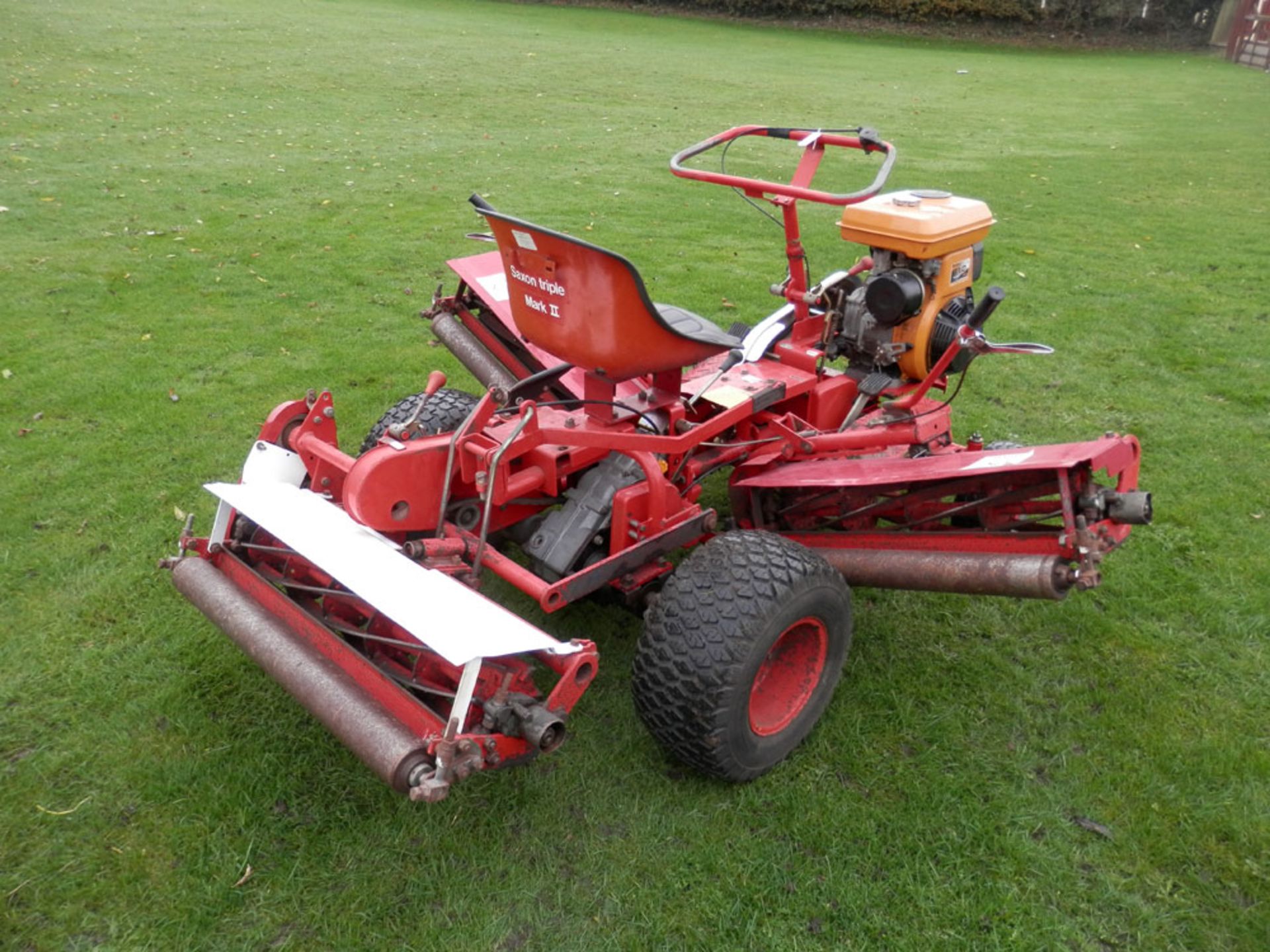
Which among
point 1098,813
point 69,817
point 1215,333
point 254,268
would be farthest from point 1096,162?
point 69,817

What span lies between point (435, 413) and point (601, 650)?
47.9 inches

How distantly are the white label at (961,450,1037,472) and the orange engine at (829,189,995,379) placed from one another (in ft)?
2.67

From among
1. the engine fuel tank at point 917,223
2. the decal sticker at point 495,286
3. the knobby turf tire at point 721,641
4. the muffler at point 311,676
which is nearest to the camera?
the muffler at point 311,676

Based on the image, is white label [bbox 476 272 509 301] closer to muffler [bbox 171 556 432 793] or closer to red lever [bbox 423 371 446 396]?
red lever [bbox 423 371 446 396]

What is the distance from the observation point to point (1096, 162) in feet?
42.2

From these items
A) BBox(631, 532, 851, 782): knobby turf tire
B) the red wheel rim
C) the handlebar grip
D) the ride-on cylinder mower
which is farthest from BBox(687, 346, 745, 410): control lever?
the red wheel rim

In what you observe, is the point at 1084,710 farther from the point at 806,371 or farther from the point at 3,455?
the point at 3,455

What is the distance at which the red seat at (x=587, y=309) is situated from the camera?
2912 millimetres

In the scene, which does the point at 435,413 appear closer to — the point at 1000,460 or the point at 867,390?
the point at 867,390

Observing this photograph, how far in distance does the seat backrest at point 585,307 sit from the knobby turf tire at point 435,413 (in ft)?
3.09

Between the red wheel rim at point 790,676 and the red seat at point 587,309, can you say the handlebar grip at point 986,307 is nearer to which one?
the red seat at point 587,309

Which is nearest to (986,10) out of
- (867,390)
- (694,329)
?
(867,390)

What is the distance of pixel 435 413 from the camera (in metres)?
4.09

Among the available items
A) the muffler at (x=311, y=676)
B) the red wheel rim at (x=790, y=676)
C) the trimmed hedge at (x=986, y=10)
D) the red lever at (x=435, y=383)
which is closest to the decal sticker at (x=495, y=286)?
the red lever at (x=435, y=383)
